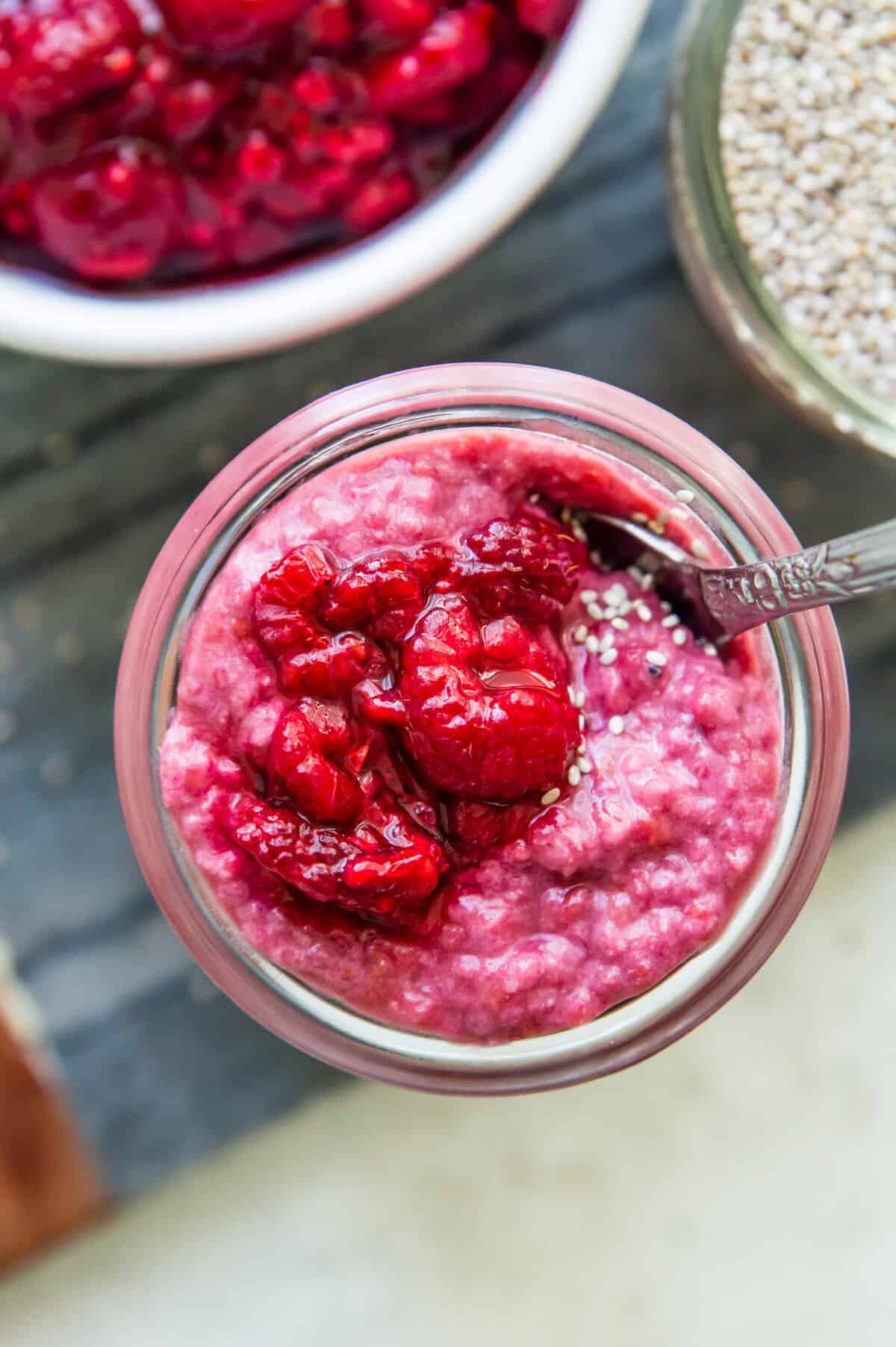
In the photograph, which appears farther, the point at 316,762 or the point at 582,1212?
the point at 582,1212

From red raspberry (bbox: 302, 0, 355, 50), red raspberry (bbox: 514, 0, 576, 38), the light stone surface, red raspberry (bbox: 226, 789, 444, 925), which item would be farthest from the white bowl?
the light stone surface

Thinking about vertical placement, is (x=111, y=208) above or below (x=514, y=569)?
above

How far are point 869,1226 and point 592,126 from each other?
117 cm

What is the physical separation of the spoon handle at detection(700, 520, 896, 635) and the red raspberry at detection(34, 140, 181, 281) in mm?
500

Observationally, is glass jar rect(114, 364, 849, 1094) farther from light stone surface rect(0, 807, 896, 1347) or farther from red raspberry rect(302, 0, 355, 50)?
light stone surface rect(0, 807, 896, 1347)

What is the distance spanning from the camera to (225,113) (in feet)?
3.14

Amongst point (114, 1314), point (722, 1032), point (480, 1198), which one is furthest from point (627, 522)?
point (114, 1314)

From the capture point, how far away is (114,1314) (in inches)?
52.7

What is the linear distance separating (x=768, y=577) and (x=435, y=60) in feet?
1.53

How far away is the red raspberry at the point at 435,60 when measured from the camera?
93 centimetres

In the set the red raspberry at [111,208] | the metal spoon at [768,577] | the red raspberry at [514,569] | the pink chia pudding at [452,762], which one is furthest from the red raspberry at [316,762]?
the red raspberry at [111,208]

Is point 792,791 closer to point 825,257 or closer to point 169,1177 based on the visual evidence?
point 825,257

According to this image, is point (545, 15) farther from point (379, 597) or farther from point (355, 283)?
point (379, 597)

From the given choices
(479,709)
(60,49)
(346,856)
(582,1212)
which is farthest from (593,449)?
(582,1212)
